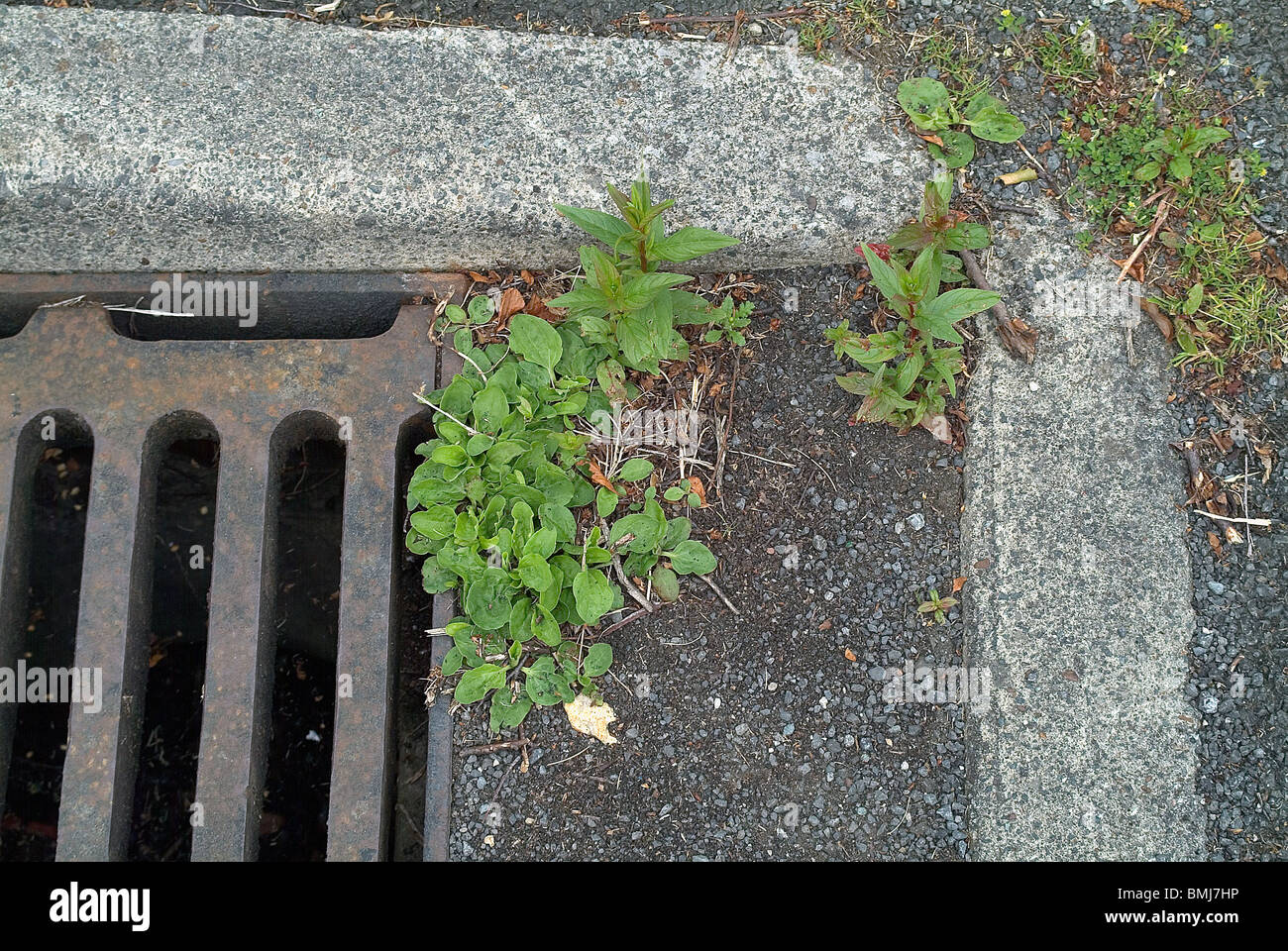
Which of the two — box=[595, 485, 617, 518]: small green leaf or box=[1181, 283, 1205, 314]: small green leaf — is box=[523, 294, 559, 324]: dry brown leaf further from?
box=[1181, 283, 1205, 314]: small green leaf

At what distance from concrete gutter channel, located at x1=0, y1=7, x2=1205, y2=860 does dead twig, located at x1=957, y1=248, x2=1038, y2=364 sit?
0.02 meters

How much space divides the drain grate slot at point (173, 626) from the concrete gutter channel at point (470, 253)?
12 cm

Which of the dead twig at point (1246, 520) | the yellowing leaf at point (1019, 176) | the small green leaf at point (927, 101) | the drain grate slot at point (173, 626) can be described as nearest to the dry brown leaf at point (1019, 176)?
the yellowing leaf at point (1019, 176)

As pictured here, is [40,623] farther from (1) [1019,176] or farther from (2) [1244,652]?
(2) [1244,652]

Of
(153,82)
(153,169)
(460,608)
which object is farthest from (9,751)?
(153,82)

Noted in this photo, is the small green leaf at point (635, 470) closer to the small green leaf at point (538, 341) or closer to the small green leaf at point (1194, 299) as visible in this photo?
the small green leaf at point (538, 341)

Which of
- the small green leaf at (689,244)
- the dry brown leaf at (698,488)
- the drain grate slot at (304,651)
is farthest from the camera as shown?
the drain grate slot at (304,651)

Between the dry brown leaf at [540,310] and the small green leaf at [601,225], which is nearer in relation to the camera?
the small green leaf at [601,225]

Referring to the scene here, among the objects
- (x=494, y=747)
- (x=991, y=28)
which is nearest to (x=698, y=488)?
(x=494, y=747)

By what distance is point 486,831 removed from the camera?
5.76 feet

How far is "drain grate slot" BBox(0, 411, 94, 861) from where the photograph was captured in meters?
1.94

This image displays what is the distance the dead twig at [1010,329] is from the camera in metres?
1.86

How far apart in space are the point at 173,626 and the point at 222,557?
0.55 metres

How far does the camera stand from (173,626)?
2.27m
